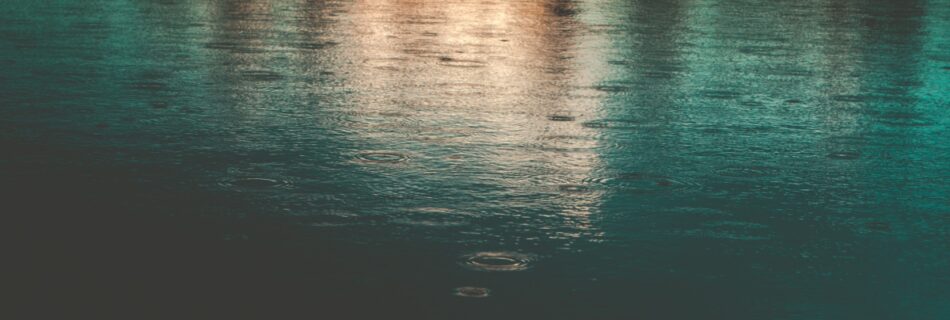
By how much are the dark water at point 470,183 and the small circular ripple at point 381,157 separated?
16mm

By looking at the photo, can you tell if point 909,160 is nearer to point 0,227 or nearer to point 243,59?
point 0,227

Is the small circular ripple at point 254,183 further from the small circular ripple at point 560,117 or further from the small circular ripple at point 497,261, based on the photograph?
the small circular ripple at point 560,117

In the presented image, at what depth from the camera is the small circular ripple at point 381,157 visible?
4.31m

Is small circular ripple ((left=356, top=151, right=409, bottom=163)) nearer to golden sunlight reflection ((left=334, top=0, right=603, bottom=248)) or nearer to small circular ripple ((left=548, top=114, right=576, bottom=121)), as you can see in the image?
golden sunlight reflection ((left=334, top=0, right=603, bottom=248))

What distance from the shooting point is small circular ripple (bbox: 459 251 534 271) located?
2947 mm

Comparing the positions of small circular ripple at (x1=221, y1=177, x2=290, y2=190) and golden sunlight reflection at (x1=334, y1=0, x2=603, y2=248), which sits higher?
golden sunlight reflection at (x1=334, y1=0, x2=603, y2=248)

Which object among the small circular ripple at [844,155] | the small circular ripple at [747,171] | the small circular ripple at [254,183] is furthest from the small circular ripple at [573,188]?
the small circular ripple at [844,155]

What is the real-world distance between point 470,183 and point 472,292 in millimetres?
1223

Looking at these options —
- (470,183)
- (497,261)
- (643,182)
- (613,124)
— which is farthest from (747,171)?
(497,261)

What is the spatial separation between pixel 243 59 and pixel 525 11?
20.5 ft

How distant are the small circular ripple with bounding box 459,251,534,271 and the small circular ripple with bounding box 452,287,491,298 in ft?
0.53

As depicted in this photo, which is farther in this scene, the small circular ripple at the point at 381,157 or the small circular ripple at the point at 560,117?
the small circular ripple at the point at 560,117

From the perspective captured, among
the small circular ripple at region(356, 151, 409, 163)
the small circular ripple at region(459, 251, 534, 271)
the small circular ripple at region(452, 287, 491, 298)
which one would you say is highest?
the small circular ripple at region(356, 151, 409, 163)

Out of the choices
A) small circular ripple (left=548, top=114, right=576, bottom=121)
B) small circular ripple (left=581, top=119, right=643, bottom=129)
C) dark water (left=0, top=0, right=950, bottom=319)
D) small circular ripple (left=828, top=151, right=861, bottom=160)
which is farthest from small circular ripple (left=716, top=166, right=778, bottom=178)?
small circular ripple (left=548, top=114, right=576, bottom=121)
